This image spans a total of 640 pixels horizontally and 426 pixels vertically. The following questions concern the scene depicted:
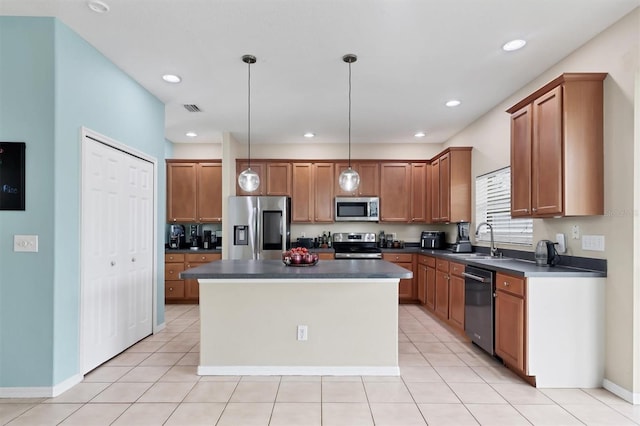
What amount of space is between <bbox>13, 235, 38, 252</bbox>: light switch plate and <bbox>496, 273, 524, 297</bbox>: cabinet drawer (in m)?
3.66

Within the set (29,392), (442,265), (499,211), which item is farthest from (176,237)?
(499,211)

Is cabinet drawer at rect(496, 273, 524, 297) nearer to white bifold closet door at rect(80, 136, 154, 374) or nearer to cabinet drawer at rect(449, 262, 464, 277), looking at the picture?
cabinet drawer at rect(449, 262, 464, 277)

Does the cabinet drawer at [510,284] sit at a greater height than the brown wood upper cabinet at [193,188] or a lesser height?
lesser

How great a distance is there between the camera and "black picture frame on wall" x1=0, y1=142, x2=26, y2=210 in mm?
2527

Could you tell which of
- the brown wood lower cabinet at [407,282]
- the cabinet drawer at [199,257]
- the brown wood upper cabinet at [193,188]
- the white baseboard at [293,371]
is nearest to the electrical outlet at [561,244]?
the white baseboard at [293,371]

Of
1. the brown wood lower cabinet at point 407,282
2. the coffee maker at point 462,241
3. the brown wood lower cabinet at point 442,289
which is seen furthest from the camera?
the brown wood lower cabinet at point 407,282

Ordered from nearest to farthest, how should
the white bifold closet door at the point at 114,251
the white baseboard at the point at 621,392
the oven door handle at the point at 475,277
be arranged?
the white baseboard at the point at 621,392 → the white bifold closet door at the point at 114,251 → the oven door handle at the point at 475,277

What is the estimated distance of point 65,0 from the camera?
2355 mm

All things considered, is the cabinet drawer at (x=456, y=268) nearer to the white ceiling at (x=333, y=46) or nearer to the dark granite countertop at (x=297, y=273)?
the dark granite countertop at (x=297, y=273)

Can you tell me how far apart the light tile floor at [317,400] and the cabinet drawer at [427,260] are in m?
1.82

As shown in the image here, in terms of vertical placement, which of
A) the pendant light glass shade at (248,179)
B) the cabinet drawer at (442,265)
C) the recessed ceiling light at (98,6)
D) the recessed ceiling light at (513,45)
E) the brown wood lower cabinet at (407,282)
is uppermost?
the recessed ceiling light at (98,6)

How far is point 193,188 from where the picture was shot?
590cm

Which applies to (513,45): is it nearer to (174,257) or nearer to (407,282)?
(407,282)

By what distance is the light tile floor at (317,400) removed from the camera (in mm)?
2258
